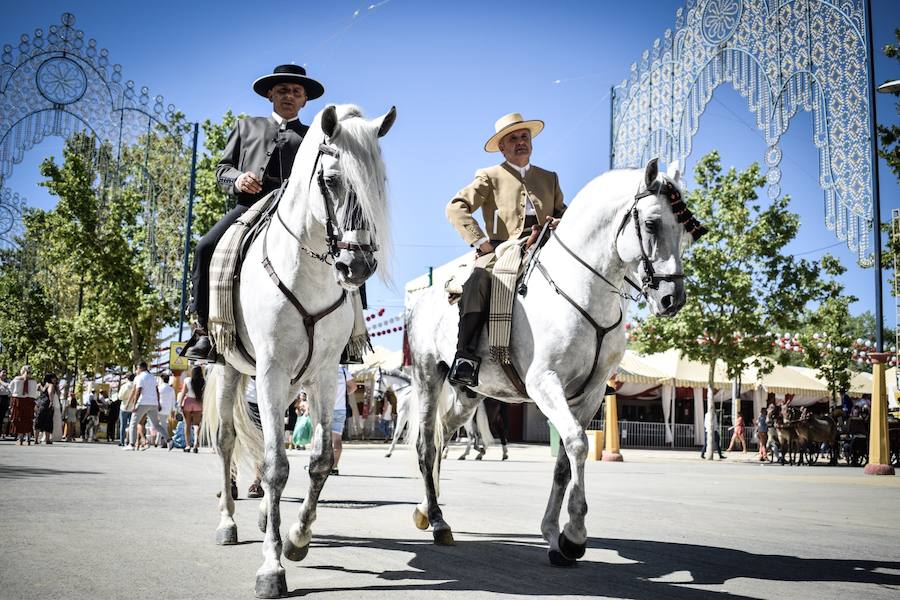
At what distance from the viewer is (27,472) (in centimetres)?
1132

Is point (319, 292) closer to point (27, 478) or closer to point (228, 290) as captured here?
point (228, 290)


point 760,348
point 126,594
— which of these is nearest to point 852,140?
point 760,348

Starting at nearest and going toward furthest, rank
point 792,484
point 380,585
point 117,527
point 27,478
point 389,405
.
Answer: point 380,585 → point 117,527 → point 27,478 → point 792,484 → point 389,405

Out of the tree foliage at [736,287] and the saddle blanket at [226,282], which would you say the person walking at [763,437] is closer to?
the tree foliage at [736,287]

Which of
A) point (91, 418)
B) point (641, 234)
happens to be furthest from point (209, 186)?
point (641, 234)

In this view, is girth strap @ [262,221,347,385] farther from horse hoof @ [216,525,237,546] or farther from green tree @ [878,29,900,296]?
green tree @ [878,29,900,296]

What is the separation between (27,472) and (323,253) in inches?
344

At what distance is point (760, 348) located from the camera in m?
28.4

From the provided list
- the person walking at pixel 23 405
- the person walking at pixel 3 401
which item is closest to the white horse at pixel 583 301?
the person walking at pixel 23 405

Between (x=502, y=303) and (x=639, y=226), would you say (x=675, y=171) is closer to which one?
(x=639, y=226)

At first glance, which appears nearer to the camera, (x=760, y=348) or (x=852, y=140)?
(x=852, y=140)

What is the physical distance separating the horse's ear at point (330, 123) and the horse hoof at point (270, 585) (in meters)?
2.55

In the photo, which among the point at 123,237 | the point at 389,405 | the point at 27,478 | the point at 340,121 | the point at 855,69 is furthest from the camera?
the point at 389,405

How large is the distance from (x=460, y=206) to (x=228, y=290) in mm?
2390
